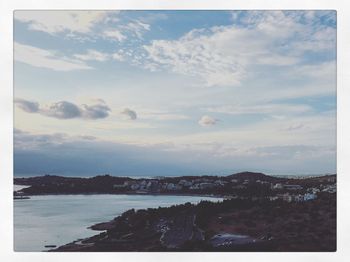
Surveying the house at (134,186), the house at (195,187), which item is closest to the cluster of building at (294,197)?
the house at (195,187)

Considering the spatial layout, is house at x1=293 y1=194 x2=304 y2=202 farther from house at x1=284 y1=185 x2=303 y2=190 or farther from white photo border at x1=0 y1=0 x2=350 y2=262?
white photo border at x1=0 y1=0 x2=350 y2=262

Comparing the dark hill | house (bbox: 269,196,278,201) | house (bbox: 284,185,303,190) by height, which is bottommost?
house (bbox: 269,196,278,201)

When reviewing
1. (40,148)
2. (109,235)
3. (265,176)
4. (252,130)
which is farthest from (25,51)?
(265,176)

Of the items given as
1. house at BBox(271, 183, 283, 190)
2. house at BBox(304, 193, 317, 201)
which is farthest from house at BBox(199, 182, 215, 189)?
house at BBox(304, 193, 317, 201)

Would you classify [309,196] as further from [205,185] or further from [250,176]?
[205,185]

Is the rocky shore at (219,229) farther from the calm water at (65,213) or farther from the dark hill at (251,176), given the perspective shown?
the dark hill at (251,176)

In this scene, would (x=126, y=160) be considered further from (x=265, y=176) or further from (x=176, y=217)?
(x=265, y=176)

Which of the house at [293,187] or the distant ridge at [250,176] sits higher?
the distant ridge at [250,176]

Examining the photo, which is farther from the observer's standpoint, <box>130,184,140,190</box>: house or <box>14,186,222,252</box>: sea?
<box>130,184,140,190</box>: house
